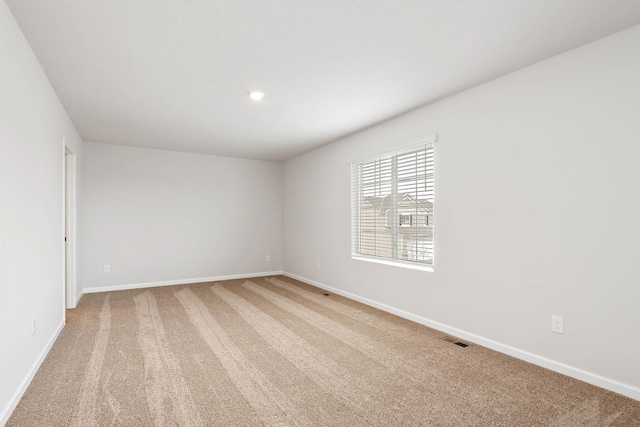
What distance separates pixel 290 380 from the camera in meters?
2.49

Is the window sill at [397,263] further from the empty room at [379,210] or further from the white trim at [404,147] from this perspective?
the white trim at [404,147]

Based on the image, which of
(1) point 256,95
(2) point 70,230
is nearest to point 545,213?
(1) point 256,95

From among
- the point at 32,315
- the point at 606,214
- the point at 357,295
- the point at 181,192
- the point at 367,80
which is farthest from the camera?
the point at 181,192

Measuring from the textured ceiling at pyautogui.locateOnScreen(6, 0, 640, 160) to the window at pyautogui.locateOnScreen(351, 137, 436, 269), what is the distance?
0.68m

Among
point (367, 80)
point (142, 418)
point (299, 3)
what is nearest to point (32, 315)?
point (142, 418)

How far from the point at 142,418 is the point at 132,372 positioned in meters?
0.73

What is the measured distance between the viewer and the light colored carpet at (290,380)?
204 centimetres

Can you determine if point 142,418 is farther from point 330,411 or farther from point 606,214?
point 606,214

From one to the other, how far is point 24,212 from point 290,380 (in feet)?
7.16

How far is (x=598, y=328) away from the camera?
95.6 inches

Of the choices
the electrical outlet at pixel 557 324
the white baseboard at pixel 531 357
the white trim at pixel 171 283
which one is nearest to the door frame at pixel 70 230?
the white trim at pixel 171 283

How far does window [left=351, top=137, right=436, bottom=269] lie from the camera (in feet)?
12.8

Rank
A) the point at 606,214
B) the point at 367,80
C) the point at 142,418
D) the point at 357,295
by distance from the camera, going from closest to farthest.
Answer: the point at 142,418 < the point at 606,214 < the point at 367,80 < the point at 357,295

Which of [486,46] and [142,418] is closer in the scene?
[142,418]
